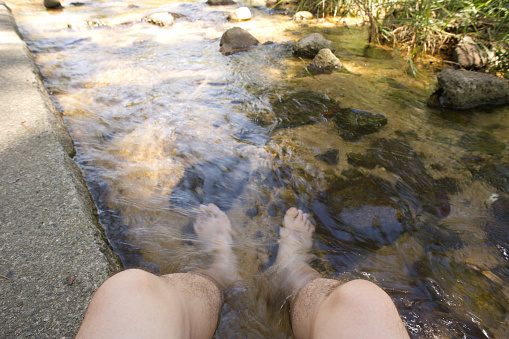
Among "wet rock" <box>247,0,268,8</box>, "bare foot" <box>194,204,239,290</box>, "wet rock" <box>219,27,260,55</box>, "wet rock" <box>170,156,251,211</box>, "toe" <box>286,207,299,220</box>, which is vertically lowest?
"bare foot" <box>194,204,239,290</box>

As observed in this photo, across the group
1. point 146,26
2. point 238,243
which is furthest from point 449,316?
point 146,26

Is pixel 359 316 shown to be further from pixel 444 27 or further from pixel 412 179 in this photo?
pixel 444 27

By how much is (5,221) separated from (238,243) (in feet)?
4.44

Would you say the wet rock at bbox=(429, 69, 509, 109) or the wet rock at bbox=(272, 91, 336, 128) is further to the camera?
Answer: the wet rock at bbox=(429, 69, 509, 109)

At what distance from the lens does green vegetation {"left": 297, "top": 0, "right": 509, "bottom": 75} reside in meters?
4.22

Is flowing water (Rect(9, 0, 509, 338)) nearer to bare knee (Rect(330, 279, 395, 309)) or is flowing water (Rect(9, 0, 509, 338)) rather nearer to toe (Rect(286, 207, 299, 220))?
toe (Rect(286, 207, 299, 220))

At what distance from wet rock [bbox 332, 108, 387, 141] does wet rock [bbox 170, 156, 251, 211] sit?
4.09ft

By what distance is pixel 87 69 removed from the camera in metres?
4.43

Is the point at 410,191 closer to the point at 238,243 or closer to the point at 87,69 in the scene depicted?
the point at 238,243

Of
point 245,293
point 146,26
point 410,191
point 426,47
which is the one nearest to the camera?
point 245,293

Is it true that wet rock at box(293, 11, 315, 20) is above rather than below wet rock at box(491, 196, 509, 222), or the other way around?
above

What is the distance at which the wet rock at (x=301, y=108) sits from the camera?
3264 millimetres

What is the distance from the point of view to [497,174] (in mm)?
2584

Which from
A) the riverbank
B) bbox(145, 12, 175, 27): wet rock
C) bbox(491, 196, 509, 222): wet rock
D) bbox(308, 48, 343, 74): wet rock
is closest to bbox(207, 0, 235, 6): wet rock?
bbox(145, 12, 175, 27): wet rock
